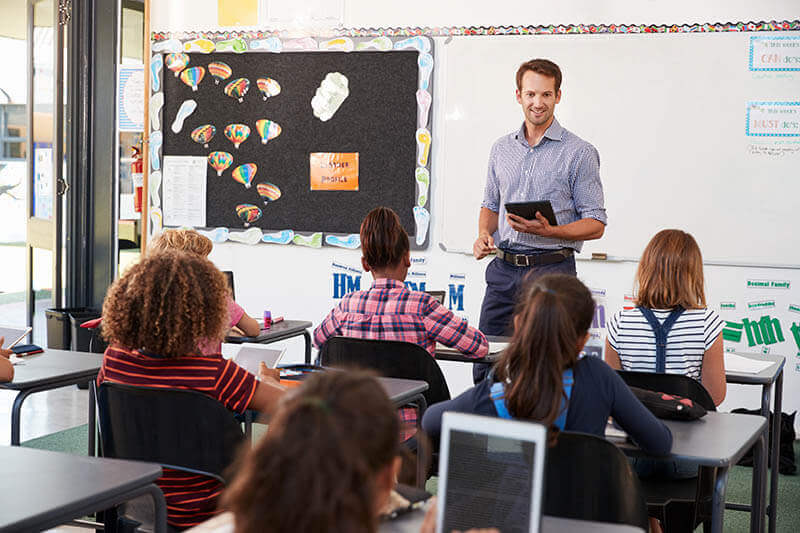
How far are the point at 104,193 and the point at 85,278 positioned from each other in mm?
582

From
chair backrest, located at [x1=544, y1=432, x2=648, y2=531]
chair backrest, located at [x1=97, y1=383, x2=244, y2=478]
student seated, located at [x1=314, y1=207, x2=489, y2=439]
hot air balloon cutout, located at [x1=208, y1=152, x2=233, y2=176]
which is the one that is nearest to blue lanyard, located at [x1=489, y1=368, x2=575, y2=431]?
chair backrest, located at [x1=544, y1=432, x2=648, y2=531]

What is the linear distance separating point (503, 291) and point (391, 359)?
1.08 metres

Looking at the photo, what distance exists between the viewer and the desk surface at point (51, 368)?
263cm

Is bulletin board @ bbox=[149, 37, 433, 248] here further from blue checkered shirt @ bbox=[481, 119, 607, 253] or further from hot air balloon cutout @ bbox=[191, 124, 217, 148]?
blue checkered shirt @ bbox=[481, 119, 607, 253]

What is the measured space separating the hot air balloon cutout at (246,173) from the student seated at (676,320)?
10.9 feet

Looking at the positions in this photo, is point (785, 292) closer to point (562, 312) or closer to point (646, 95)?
point (646, 95)

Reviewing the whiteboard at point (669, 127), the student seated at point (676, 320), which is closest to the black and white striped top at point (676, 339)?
the student seated at point (676, 320)

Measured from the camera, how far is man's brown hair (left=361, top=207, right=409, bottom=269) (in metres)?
3.12

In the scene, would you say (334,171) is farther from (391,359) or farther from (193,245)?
(391,359)

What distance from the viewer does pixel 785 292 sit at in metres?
4.75

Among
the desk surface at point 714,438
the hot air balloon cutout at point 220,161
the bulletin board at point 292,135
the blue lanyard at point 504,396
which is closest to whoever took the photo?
the blue lanyard at point 504,396

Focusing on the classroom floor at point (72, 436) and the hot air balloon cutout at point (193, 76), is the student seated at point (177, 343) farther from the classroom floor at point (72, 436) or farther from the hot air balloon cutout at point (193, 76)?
the hot air balloon cutout at point (193, 76)

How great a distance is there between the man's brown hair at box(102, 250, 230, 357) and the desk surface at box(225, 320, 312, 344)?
1.57 m

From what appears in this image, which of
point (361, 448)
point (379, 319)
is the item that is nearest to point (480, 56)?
point (379, 319)
